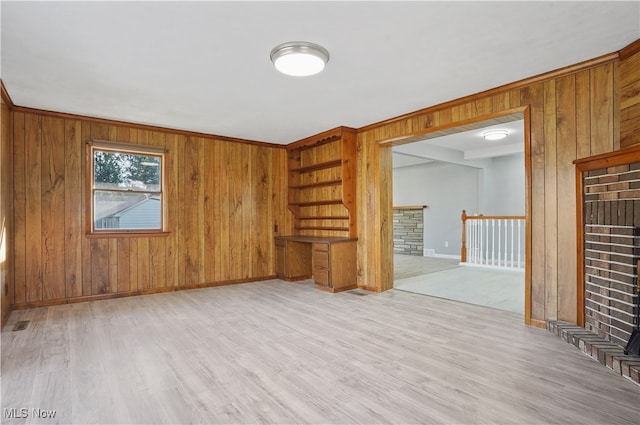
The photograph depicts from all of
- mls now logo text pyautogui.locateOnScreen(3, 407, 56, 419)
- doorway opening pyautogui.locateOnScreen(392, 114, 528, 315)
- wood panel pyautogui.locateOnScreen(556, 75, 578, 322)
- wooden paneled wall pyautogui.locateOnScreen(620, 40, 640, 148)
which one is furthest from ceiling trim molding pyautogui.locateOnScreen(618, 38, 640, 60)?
mls now logo text pyautogui.locateOnScreen(3, 407, 56, 419)

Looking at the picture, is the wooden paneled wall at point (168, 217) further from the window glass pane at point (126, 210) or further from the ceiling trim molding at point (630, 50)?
the ceiling trim molding at point (630, 50)

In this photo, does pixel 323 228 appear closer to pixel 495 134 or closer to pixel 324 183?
pixel 324 183

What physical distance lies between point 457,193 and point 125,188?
299 inches

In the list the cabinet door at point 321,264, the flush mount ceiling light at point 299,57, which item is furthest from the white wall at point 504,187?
the flush mount ceiling light at point 299,57

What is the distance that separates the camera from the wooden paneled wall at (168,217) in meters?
4.02

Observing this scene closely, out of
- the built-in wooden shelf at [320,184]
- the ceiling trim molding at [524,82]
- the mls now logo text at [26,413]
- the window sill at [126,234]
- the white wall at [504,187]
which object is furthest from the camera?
the white wall at [504,187]

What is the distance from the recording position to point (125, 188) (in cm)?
467

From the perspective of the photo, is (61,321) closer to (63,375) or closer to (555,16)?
(63,375)

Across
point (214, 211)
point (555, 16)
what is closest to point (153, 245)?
point (214, 211)

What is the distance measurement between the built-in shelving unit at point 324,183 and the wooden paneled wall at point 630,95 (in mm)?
3048

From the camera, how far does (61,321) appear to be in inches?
137

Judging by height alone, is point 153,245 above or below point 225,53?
below

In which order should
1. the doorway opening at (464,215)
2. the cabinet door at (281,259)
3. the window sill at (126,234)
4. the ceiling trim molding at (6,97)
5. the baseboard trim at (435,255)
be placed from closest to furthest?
1. the ceiling trim molding at (6,97)
2. the window sill at (126,234)
3. the doorway opening at (464,215)
4. the cabinet door at (281,259)
5. the baseboard trim at (435,255)

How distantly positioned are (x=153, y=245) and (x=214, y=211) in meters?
1.02
